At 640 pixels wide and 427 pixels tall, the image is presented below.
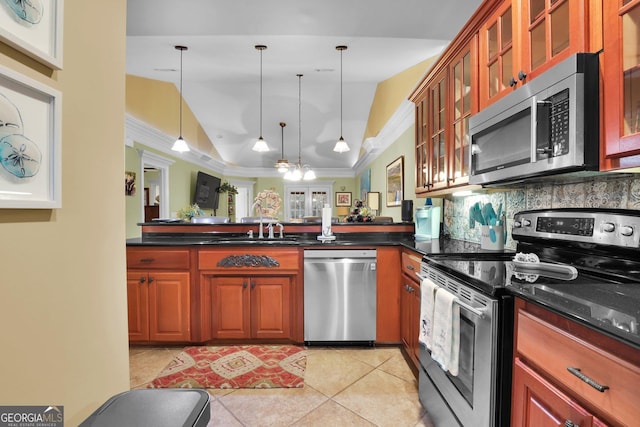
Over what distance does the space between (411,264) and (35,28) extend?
2220mm

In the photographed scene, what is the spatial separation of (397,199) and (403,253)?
6.91 ft

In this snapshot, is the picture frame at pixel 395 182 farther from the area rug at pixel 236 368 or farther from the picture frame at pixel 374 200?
the area rug at pixel 236 368

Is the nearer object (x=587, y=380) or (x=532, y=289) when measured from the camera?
(x=587, y=380)

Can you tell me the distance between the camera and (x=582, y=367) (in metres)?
0.80

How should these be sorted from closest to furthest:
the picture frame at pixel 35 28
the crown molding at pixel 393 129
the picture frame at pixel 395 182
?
the picture frame at pixel 35 28
the crown molding at pixel 393 129
the picture frame at pixel 395 182

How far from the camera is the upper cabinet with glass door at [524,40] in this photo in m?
1.18

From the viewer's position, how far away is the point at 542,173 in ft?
4.32

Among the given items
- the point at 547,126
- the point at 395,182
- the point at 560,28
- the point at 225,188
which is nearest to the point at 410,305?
the point at 547,126

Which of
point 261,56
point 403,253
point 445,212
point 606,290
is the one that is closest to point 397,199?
point 445,212

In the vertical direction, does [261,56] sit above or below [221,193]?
above

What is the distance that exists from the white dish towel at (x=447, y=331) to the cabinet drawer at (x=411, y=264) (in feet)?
2.05

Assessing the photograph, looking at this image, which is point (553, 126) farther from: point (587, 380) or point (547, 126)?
point (587, 380)

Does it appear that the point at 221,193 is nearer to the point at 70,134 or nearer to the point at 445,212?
the point at 445,212

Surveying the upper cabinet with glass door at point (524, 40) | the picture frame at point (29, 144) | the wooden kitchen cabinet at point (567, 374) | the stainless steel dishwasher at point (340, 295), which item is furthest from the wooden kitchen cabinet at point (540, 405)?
the stainless steel dishwasher at point (340, 295)
